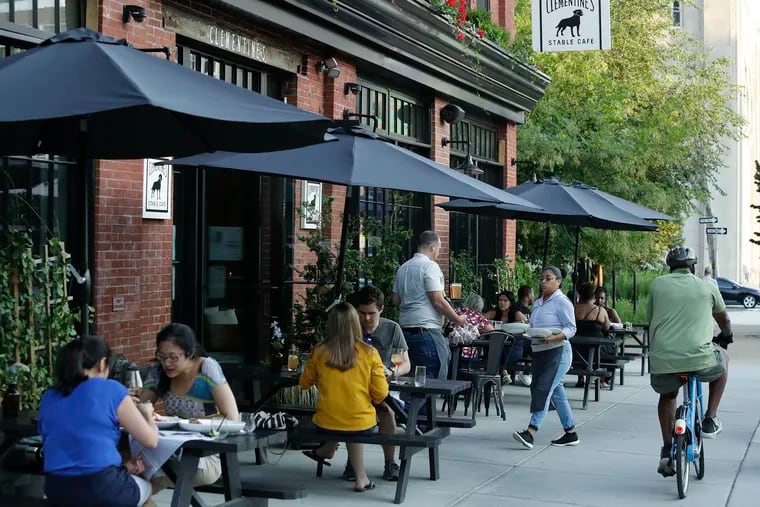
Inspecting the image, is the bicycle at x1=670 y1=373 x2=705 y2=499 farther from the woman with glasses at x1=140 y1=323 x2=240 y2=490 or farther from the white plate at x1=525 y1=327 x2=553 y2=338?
the woman with glasses at x1=140 y1=323 x2=240 y2=490

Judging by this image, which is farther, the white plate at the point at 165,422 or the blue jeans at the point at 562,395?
the blue jeans at the point at 562,395

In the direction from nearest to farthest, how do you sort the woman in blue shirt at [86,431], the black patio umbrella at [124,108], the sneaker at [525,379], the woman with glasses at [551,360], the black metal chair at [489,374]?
the woman in blue shirt at [86,431] → the black patio umbrella at [124,108] → the woman with glasses at [551,360] → the black metal chair at [489,374] → the sneaker at [525,379]

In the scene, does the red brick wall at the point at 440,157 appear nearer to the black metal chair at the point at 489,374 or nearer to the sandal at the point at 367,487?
the black metal chair at the point at 489,374

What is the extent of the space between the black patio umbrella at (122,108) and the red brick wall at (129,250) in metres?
2.03

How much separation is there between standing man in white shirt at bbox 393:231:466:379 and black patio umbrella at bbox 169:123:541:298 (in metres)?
1.47

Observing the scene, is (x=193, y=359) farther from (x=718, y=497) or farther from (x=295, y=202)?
(x=295, y=202)

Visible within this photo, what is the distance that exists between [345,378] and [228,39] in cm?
466

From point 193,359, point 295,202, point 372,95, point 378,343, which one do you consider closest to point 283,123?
point 193,359

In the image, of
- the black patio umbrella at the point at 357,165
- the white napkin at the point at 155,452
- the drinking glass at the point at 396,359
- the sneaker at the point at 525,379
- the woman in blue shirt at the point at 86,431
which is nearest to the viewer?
the woman in blue shirt at the point at 86,431

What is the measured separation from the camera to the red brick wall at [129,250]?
9281 millimetres

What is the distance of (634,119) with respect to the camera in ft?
91.7

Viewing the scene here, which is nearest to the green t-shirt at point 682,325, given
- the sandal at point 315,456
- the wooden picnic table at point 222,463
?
the sandal at point 315,456

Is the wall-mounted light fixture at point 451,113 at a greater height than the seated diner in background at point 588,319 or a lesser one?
greater

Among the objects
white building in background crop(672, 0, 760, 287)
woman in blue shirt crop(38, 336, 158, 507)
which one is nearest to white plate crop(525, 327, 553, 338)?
woman in blue shirt crop(38, 336, 158, 507)
